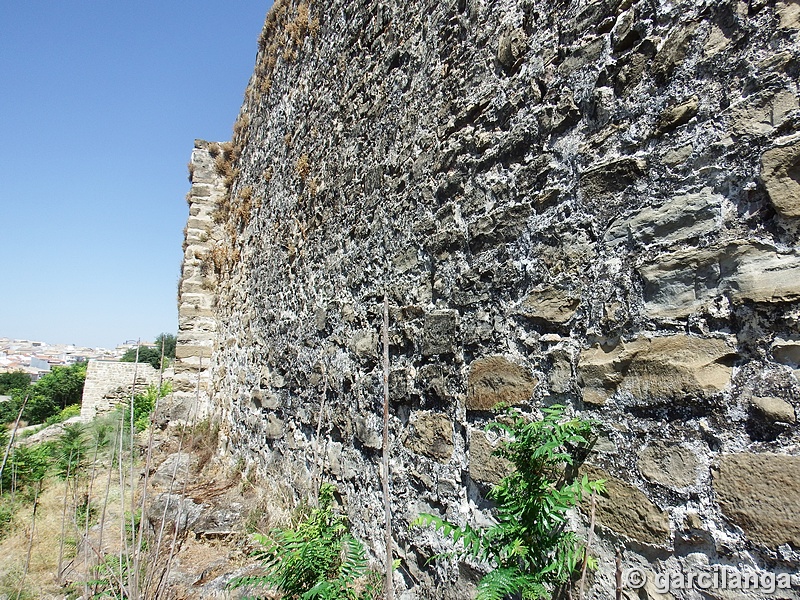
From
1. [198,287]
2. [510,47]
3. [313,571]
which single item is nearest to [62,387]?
[198,287]

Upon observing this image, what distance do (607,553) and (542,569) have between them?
201mm

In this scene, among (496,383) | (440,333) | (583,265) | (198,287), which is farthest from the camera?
(198,287)

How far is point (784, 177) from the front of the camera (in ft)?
3.94

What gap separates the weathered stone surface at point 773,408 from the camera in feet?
3.77

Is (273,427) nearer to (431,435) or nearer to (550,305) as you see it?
(431,435)

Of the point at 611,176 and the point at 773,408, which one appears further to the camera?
the point at 611,176

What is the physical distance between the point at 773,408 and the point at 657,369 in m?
0.29

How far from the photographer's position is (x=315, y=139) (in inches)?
165

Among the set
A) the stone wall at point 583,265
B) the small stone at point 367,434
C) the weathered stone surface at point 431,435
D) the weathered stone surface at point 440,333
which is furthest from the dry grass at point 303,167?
the weathered stone surface at point 431,435

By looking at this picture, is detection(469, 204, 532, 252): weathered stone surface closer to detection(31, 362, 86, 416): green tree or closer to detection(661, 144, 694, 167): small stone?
detection(661, 144, 694, 167): small stone

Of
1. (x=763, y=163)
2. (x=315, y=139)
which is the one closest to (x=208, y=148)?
(x=315, y=139)

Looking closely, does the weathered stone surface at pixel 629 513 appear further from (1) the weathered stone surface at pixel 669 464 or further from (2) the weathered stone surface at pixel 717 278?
(2) the weathered stone surface at pixel 717 278

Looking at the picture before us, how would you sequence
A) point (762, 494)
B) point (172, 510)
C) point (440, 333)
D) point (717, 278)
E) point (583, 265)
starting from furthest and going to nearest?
1. point (172, 510)
2. point (440, 333)
3. point (583, 265)
4. point (717, 278)
5. point (762, 494)

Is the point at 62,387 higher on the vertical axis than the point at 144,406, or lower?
higher
